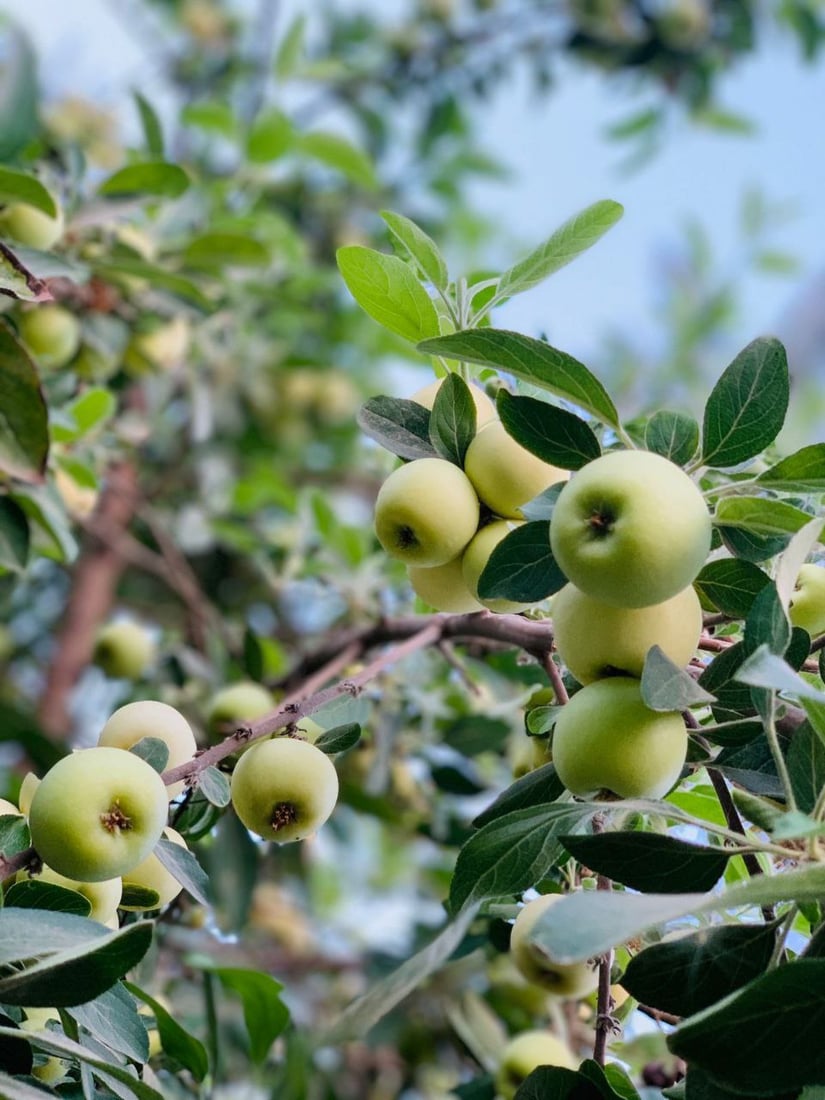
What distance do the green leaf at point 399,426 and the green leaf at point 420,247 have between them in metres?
0.09

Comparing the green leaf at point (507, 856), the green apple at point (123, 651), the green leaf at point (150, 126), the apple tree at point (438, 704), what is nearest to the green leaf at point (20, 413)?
the apple tree at point (438, 704)

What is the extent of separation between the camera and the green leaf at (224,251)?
1.45m

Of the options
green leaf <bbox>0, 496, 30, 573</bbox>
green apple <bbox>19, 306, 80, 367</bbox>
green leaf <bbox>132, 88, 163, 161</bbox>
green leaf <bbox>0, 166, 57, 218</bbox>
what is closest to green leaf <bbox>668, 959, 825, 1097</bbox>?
green leaf <bbox>0, 496, 30, 573</bbox>

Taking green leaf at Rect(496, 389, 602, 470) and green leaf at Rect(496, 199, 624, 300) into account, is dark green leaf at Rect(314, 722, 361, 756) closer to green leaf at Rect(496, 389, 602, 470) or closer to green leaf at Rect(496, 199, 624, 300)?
green leaf at Rect(496, 389, 602, 470)

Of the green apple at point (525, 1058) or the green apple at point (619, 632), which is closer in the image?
the green apple at point (619, 632)

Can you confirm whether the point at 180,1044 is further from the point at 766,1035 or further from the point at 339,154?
the point at 339,154

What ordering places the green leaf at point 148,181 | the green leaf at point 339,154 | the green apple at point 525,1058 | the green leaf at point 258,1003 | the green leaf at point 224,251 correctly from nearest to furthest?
the green leaf at point 258,1003 < the green apple at point 525,1058 < the green leaf at point 148,181 < the green leaf at point 224,251 < the green leaf at point 339,154

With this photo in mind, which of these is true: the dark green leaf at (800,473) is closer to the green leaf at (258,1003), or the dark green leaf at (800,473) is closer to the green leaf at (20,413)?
the green leaf at (20,413)

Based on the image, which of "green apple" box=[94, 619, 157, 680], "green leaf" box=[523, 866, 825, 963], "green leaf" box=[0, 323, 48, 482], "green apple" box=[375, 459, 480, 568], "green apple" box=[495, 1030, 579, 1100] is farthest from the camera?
"green apple" box=[94, 619, 157, 680]

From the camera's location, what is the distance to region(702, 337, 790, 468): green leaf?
632 mm

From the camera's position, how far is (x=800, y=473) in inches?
24.8

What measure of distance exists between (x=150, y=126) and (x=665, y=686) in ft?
4.57

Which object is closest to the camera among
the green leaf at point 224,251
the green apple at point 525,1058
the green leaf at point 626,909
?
the green leaf at point 626,909

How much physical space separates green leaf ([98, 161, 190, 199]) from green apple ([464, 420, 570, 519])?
74cm
